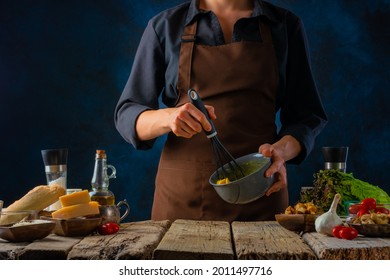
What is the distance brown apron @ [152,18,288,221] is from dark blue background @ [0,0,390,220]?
2.58 m

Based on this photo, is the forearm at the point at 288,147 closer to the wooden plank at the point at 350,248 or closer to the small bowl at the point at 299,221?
the small bowl at the point at 299,221

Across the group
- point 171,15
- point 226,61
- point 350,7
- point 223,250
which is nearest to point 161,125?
point 226,61

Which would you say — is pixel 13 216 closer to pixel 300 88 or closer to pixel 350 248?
pixel 350 248

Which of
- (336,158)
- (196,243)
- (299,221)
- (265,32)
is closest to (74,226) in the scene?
(196,243)

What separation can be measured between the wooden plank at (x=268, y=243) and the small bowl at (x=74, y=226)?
38 cm

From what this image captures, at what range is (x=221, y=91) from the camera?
7.41ft

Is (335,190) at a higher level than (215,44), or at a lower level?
lower

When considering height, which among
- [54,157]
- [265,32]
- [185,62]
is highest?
[265,32]

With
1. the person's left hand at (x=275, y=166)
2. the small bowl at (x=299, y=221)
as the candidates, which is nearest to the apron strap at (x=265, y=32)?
the person's left hand at (x=275, y=166)

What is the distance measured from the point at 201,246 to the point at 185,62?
1038 millimetres

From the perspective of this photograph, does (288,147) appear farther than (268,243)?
Yes

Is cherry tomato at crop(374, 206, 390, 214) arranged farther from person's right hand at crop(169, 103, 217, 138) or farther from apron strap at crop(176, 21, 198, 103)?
apron strap at crop(176, 21, 198, 103)

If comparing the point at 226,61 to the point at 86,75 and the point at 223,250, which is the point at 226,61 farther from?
the point at 86,75
